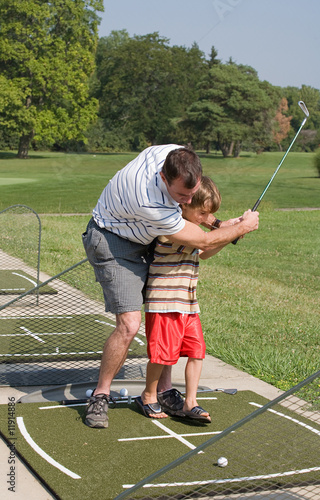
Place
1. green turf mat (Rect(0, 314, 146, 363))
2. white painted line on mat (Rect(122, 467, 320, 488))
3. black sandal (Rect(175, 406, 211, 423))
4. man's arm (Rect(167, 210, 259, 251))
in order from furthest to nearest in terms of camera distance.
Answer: green turf mat (Rect(0, 314, 146, 363)) → black sandal (Rect(175, 406, 211, 423)) → man's arm (Rect(167, 210, 259, 251)) → white painted line on mat (Rect(122, 467, 320, 488))

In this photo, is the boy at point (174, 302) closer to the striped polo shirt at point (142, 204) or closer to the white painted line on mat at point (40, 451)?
the striped polo shirt at point (142, 204)

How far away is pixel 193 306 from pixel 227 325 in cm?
222

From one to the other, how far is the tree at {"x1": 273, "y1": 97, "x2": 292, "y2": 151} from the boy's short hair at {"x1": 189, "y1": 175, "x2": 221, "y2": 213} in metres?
6.73

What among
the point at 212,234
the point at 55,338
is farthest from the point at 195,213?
the point at 55,338

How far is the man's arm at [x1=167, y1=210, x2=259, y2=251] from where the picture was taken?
363cm

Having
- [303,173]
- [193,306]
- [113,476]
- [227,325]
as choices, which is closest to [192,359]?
[193,306]

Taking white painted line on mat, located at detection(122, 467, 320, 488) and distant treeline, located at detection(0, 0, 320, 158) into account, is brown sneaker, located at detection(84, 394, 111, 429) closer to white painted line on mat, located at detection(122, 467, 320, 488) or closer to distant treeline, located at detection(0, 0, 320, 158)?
white painted line on mat, located at detection(122, 467, 320, 488)

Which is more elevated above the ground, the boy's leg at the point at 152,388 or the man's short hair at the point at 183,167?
the man's short hair at the point at 183,167

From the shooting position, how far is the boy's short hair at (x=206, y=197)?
12.5 feet

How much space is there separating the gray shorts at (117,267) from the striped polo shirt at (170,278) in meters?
0.09

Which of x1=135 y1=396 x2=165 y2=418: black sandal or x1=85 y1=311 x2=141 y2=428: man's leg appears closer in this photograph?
x1=85 y1=311 x2=141 y2=428: man's leg

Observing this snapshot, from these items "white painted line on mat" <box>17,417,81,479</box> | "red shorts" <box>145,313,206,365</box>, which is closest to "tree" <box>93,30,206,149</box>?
"red shorts" <box>145,313,206,365</box>

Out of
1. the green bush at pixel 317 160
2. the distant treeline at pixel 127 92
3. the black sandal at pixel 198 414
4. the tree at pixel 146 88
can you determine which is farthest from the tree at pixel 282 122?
the green bush at pixel 317 160

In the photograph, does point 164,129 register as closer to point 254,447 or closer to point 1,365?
point 1,365
